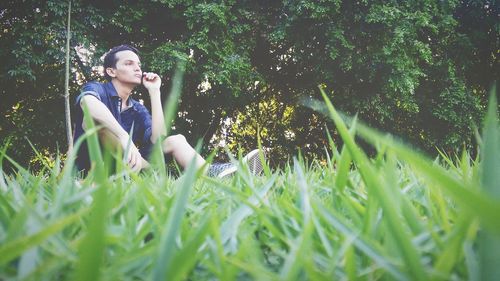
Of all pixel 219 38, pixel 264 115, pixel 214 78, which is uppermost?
pixel 219 38

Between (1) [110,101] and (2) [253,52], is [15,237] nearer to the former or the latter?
(1) [110,101]

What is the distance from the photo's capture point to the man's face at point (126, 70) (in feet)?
10.2

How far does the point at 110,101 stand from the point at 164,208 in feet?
8.96

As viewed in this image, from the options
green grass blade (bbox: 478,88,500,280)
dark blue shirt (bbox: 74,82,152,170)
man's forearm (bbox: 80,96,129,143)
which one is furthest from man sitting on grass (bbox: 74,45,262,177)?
green grass blade (bbox: 478,88,500,280)

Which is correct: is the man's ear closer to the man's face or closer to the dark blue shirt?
the man's face

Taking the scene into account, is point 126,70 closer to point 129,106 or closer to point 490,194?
point 129,106

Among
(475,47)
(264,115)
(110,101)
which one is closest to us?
(110,101)

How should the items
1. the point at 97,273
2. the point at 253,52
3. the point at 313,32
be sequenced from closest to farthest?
the point at 97,273, the point at 313,32, the point at 253,52

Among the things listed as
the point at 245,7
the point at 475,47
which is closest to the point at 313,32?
the point at 245,7

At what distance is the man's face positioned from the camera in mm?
3117

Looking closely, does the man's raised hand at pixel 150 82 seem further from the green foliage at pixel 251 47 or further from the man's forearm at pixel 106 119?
the green foliage at pixel 251 47

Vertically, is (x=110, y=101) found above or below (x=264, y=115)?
above

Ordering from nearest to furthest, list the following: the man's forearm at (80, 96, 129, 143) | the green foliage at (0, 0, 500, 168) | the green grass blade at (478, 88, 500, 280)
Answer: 1. the green grass blade at (478, 88, 500, 280)
2. the man's forearm at (80, 96, 129, 143)
3. the green foliage at (0, 0, 500, 168)

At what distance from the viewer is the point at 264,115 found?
11.7 meters
